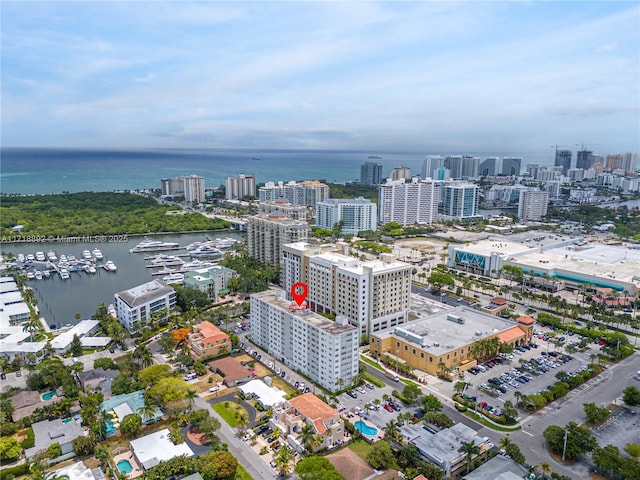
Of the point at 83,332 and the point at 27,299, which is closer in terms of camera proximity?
the point at 83,332

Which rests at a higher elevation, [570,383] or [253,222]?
[253,222]

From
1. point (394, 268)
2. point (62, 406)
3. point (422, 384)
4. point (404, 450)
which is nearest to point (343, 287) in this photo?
point (394, 268)

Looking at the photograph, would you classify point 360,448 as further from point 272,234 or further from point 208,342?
point 272,234

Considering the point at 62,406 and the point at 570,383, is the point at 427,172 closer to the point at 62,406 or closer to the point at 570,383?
the point at 570,383

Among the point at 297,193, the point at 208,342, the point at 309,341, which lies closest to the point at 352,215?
the point at 297,193

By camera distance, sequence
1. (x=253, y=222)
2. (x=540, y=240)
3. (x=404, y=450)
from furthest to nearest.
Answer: (x=540, y=240), (x=253, y=222), (x=404, y=450)

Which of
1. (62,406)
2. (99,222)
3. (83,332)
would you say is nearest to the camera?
(62,406)

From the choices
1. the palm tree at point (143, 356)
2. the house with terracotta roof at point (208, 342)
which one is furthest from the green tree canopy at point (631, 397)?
the palm tree at point (143, 356)
